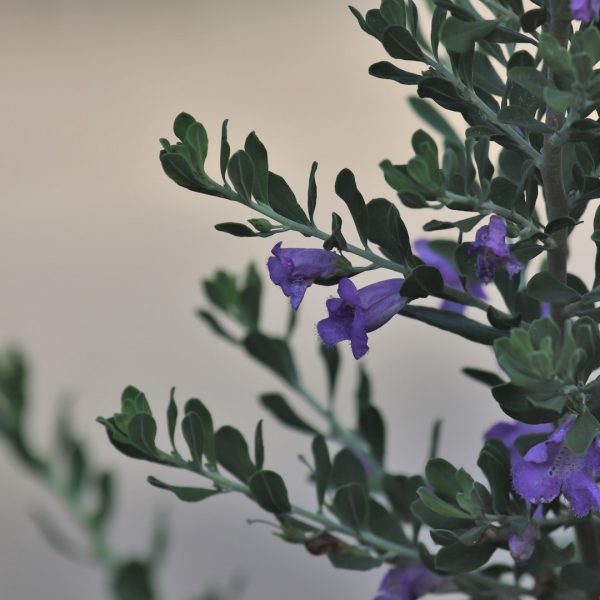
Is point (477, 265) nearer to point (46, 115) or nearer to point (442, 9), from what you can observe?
point (442, 9)

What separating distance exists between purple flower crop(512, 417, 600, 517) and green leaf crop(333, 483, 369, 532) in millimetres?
156

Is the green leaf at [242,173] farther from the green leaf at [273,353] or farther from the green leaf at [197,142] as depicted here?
the green leaf at [273,353]

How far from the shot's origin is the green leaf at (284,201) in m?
0.60

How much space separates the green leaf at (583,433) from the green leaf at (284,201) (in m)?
0.17

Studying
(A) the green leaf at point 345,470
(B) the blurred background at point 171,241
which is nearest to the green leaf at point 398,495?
(A) the green leaf at point 345,470

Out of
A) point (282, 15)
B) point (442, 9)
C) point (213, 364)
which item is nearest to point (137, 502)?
point (213, 364)

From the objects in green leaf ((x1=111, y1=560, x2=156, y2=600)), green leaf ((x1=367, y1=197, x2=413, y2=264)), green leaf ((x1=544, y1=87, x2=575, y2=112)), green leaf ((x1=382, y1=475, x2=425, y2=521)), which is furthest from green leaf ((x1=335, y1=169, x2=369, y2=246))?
green leaf ((x1=111, y1=560, x2=156, y2=600))

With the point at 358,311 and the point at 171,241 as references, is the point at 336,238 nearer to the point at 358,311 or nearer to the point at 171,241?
the point at 358,311

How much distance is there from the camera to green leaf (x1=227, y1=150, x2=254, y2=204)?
22.9 inches

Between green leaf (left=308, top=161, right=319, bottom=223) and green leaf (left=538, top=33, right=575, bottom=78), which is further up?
green leaf (left=538, top=33, right=575, bottom=78)

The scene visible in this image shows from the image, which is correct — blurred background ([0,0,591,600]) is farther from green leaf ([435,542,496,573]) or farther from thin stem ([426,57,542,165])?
thin stem ([426,57,542,165])

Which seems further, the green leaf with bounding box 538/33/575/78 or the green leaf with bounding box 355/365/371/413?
the green leaf with bounding box 355/365/371/413

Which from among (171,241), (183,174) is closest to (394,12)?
(183,174)

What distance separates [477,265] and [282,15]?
2.30 metres
